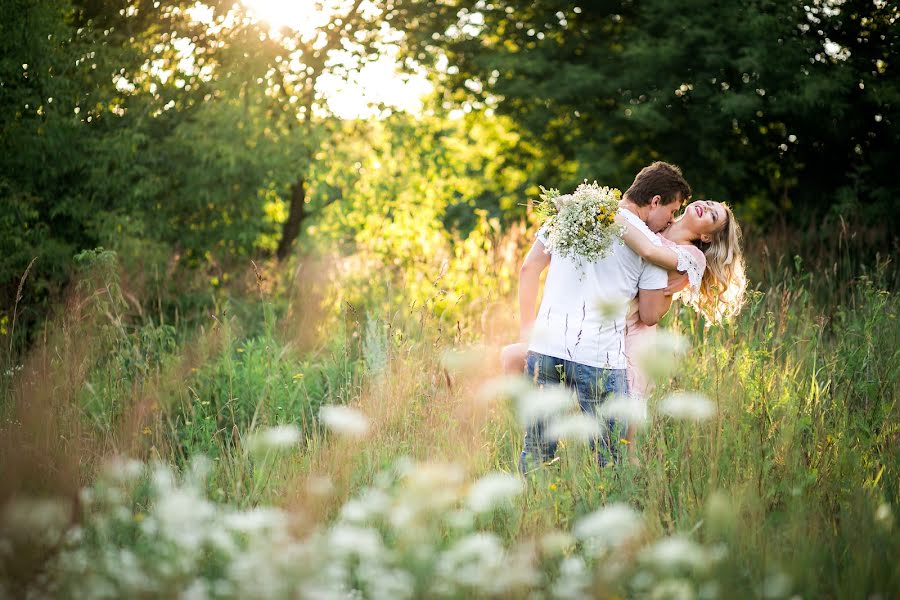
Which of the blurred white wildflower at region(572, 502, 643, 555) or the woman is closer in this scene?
the blurred white wildflower at region(572, 502, 643, 555)

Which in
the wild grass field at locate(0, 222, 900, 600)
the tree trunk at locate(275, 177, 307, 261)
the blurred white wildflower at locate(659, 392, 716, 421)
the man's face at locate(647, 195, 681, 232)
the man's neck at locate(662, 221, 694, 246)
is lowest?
the tree trunk at locate(275, 177, 307, 261)

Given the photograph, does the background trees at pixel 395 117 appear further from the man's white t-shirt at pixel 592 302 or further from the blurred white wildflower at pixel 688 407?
the blurred white wildflower at pixel 688 407

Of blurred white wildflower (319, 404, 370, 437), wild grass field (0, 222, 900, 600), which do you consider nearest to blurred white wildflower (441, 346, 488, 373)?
wild grass field (0, 222, 900, 600)

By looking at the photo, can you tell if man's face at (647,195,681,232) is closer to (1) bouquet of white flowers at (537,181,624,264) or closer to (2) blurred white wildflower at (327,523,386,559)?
(1) bouquet of white flowers at (537,181,624,264)

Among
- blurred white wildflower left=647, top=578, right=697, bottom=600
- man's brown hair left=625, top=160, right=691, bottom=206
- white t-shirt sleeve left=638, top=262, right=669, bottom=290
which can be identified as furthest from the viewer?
man's brown hair left=625, top=160, right=691, bottom=206

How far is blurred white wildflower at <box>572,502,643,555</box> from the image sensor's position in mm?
2402

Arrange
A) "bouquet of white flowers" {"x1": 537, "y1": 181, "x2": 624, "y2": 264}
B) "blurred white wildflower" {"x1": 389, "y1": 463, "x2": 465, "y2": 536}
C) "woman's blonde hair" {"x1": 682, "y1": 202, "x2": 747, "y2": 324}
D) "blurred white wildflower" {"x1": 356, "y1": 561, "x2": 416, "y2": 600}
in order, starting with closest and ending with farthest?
"blurred white wildflower" {"x1": 356, "y1": 561, "x2": 416, "y2": 600} < "blurred white wildflower" {"x1": 389, "y1": 463, "x2": 465, "y2": 536} < "bouquet of white flowers" {"x1": 537, "y1": 181, "x2": 624, "y2": 264} < "woman's blonde hair" {"x1": 682, "y1": 202, "x2": 747, "y2": 324}

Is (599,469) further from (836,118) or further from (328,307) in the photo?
(836,118)

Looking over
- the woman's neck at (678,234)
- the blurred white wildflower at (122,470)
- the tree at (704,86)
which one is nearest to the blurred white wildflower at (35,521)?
the blurred white wildflower at (122,470)

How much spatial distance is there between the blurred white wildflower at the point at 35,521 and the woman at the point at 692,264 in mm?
2096

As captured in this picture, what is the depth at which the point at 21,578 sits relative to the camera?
8.23ft

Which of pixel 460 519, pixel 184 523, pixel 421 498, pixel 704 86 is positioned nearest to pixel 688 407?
pixel 460 519

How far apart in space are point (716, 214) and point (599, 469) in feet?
4.86

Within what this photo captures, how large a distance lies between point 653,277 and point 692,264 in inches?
8.8
